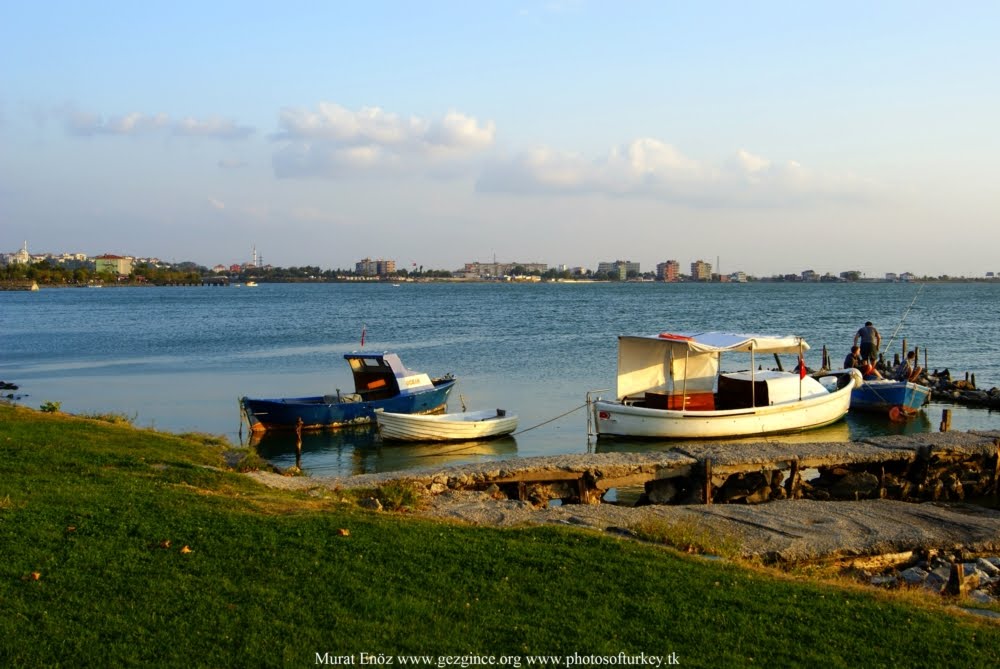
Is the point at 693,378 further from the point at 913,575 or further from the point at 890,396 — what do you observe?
the point at 913,575

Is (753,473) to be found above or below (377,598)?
below

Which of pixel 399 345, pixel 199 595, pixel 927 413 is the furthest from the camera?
pixel 399 345

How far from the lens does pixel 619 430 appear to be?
1036 inches

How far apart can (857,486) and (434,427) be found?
12485 millimetres

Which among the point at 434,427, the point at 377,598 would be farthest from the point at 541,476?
the point at 434,427

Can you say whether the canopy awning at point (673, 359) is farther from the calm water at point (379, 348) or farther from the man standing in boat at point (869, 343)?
the man standing in boat at point (869, 343)

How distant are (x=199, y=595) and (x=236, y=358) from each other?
44648 mm

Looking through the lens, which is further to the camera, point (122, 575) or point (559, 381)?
point (559, 381)

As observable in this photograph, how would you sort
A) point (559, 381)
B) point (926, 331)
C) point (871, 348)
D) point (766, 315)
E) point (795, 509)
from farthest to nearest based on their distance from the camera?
1. point (766, 315)
2. point (926, 331)
3. point (559, 381)
4. point (871, 348)
5. point (795, 509)

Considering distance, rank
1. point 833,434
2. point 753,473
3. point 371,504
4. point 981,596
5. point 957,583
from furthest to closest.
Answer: point 833,434 < point 753,473 < point 371,504 < point 981,596 < point 957,583

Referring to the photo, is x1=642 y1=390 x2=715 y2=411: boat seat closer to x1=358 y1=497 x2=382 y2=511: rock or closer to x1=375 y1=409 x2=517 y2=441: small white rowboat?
x1=375 y1=409 x2=517 y2=441: small white rowboat

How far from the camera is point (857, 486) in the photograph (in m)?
18.8

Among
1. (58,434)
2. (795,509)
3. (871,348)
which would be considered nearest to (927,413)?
(871,348)

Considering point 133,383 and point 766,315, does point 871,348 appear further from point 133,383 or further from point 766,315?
point 766,315
